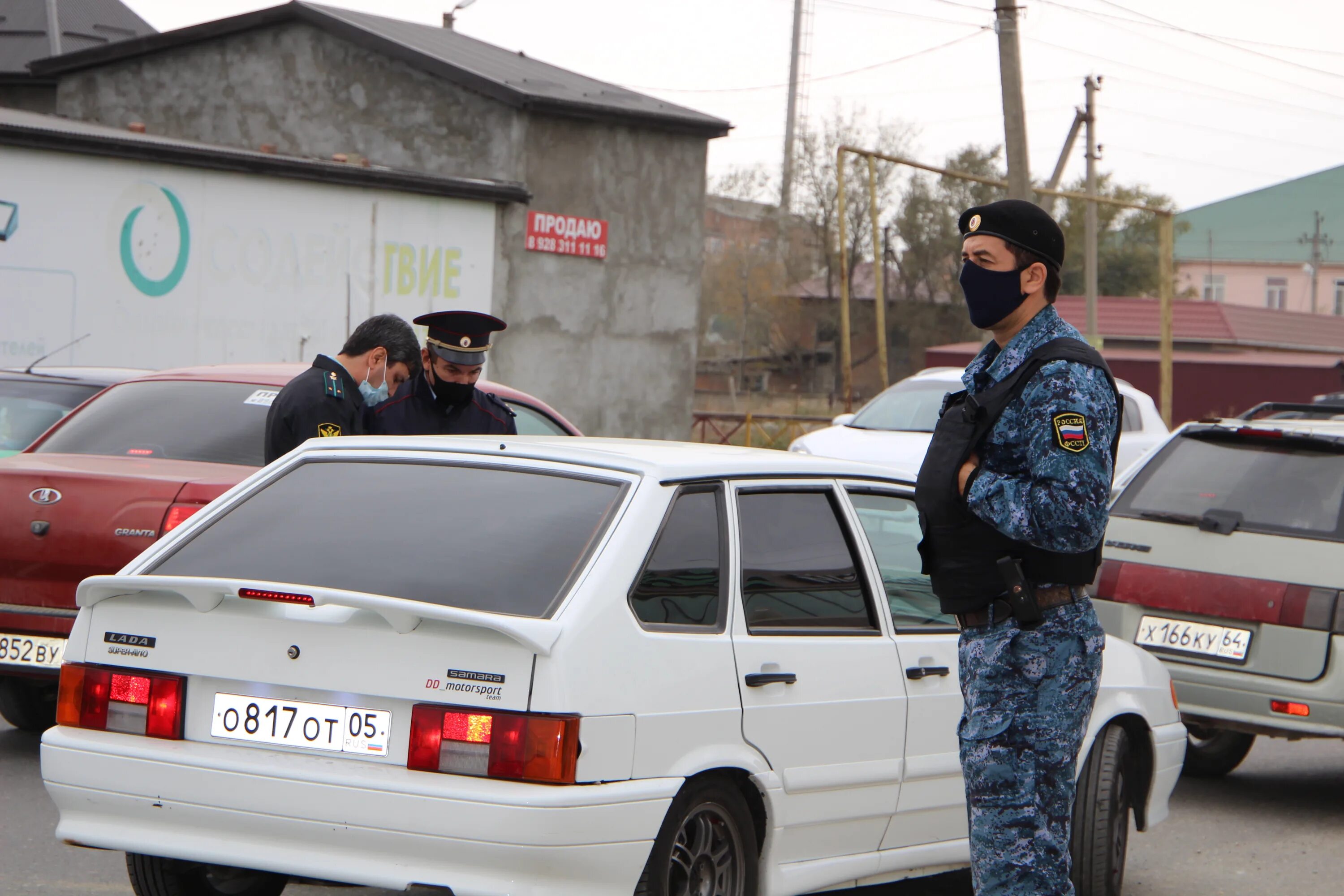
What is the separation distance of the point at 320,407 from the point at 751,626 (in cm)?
254

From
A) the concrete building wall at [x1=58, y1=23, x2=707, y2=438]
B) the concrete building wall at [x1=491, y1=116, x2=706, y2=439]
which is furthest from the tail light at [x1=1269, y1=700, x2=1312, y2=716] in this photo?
the concrete building wall at [x1=58, y1=23, x2=707, y2=438]

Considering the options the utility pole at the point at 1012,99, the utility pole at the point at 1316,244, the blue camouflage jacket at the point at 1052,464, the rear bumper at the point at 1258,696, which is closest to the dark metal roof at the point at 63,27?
the utility pole at the point at 1012,99

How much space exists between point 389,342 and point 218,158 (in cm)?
1300

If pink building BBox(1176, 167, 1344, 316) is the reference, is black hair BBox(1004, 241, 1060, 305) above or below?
below

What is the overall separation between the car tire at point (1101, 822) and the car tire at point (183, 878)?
8.03 feet

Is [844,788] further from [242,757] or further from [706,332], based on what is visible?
[706,332]

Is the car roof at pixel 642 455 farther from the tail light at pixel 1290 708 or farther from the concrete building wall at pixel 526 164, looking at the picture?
the concrete building wall at pixel 526 164

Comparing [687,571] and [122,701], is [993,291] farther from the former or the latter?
[122,701]

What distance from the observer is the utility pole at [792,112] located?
5719 cm

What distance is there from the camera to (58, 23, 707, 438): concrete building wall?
21.5 meters

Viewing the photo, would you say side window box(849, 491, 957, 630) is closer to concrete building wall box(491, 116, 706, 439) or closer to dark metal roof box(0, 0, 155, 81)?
concrete building wall box(491, 116, 706, 439)

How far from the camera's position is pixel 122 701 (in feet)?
12.5

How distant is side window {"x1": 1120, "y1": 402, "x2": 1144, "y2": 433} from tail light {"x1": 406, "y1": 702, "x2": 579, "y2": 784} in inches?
436

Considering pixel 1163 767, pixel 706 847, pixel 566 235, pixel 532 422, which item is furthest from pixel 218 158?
pixel 706 847
